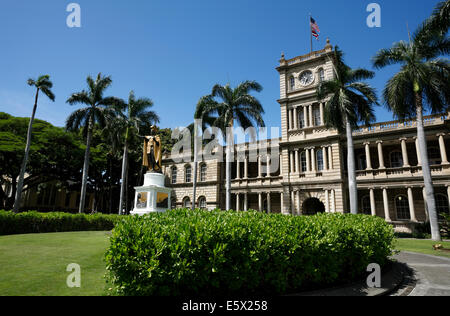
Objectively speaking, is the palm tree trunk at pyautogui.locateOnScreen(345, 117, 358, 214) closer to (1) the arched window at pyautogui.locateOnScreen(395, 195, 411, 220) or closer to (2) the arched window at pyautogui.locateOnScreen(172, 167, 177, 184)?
(1) the arched window at pyautogui.locateOnScreen(395, 195, 411, 220)

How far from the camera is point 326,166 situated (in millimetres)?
25781

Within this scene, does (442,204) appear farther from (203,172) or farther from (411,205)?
(203,172)

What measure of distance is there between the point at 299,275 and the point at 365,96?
18788 mm

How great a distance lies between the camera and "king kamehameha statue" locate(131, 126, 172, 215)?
641 inches

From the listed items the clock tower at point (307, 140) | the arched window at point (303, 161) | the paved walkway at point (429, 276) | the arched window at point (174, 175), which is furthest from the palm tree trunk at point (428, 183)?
the arched window at point (174, 175)

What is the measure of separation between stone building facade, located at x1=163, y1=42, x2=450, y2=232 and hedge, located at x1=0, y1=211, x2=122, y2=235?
15.8 m

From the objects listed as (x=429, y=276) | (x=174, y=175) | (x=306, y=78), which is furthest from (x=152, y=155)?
(x=174, y=175)

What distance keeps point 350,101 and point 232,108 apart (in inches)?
400

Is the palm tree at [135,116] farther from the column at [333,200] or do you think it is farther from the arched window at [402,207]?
the arched window at [402,207]

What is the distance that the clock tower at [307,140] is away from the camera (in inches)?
990

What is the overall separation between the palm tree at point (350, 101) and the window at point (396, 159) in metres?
8.54

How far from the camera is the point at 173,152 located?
38.4 metres
